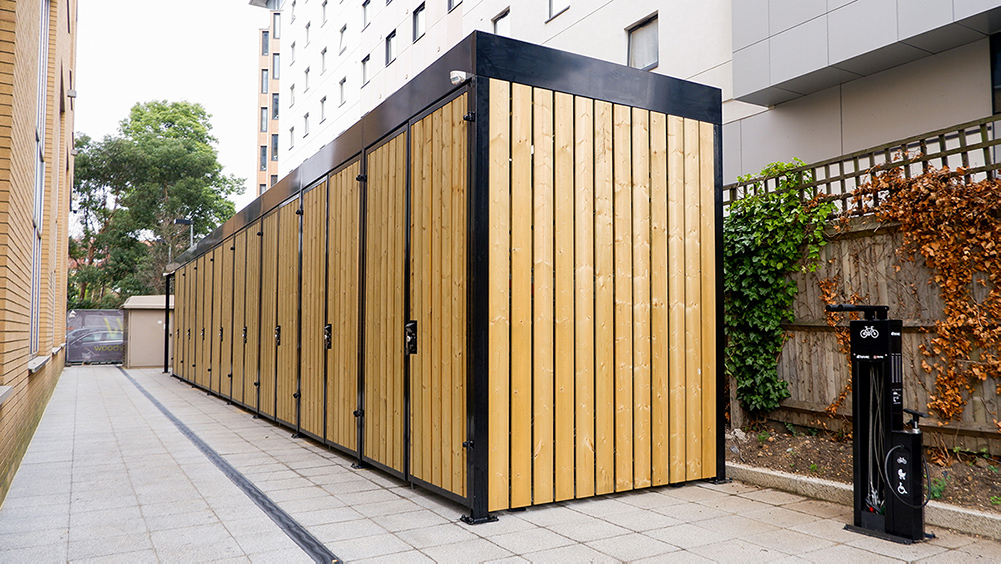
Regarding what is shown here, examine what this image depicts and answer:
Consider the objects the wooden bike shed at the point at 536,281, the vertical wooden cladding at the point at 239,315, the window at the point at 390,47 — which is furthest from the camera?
the window at the point at 390,47

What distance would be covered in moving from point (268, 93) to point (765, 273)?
42.8 meters

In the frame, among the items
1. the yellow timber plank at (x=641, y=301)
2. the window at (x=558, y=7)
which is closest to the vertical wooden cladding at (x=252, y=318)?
the yellow timber plank at (x=641, y=301)

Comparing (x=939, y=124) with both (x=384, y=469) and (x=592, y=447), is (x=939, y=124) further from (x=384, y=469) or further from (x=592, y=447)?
(x=384, y=469)

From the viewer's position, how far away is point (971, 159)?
8.17 metres

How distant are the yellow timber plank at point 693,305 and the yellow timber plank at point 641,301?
43 cm

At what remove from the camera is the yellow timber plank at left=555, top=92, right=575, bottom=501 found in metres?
5.12

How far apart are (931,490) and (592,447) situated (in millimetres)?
2362

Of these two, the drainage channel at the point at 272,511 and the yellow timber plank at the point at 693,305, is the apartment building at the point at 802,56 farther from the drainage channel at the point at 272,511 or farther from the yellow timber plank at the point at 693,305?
the drainage channel at the point at 272,511

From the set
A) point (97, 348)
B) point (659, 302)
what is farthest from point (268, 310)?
point (97, 348)

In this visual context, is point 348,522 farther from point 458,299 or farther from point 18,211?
point 18,211

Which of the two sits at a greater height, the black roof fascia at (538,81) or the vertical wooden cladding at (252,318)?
the black roof fascia at (538,81)

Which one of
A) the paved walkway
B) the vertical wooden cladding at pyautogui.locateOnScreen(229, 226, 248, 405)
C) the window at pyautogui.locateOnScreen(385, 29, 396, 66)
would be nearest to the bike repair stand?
the paved walkway

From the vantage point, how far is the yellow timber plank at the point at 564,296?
5125 millimetres

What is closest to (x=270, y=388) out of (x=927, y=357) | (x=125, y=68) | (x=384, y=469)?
(x=384, y=469)
